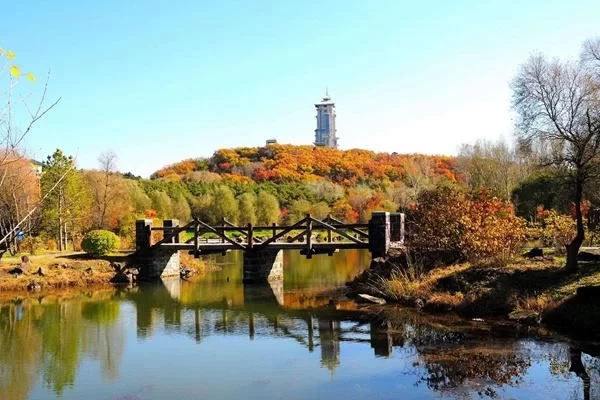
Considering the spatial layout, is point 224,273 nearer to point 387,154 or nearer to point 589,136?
point 589,136

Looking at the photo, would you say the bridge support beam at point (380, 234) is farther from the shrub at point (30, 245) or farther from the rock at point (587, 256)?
the shrub at point (30, 245)

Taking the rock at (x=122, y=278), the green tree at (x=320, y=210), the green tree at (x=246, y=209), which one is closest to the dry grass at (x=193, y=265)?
the rock at (x=122, y=278)

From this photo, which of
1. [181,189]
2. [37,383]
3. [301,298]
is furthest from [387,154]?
[37,383]

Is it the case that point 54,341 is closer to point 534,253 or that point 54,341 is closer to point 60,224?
point 534,253

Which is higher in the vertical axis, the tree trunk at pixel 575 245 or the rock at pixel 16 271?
the tree trunk at pixel 575 245

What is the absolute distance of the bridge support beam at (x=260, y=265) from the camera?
1001 inches

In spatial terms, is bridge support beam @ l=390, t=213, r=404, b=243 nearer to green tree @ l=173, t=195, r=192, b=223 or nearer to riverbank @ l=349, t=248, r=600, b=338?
riverbank @ l=349, t=248, r=600, b=338

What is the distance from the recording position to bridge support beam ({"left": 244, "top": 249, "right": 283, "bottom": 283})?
25.4 metres

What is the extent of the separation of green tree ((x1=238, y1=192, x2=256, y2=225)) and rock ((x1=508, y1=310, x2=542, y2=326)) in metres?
36.5

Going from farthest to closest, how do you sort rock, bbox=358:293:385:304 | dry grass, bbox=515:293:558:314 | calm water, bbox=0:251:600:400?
1. rock, bbox=358:293:385:304
2. dry grass, bbox=515:293:558:314
3. calm water, bbox=0:251:600:400

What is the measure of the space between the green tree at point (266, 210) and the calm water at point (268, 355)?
104 feet

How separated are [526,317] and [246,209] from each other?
124ft

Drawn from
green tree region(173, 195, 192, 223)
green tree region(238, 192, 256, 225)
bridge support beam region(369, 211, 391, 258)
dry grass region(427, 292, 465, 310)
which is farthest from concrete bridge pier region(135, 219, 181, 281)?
green tree region(238, 192, 256, 225)

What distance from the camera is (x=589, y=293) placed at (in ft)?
45.3
